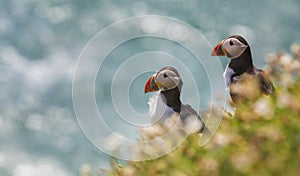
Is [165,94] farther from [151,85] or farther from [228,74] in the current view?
[228,74]

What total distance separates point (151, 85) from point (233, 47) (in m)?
1.60

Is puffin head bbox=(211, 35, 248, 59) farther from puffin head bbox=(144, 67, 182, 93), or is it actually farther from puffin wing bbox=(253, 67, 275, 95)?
puffin head bbox=(144, 67, 182, 93)

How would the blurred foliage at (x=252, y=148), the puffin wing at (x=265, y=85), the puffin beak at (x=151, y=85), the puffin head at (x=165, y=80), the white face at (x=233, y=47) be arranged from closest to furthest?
the blurred foliage at (x=252, y=148)
the puffin wing at (x=265, y=85)
the puffin head at (x=165, y=80)
the puffin beak at (x=151, y=85)
the white face at (x=233, y=47)

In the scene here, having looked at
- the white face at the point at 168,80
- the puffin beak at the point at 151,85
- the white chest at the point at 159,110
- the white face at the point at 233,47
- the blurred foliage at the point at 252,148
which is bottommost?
the blurred foliage at the point at 252,148

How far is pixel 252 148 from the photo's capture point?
3469mm

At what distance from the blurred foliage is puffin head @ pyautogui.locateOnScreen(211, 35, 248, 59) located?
3420mm

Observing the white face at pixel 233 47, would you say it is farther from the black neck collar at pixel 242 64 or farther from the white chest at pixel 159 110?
the white chest at pixel 159 110

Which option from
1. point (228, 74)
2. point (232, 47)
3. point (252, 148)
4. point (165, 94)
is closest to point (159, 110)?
point (165, 94)

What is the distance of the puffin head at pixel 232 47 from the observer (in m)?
8.29

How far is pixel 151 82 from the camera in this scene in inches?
321

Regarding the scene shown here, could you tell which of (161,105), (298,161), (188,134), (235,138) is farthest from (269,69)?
(161,105)

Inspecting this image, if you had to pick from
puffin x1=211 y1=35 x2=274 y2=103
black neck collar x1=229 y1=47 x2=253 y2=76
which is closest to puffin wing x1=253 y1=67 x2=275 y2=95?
puffin x1=211 y1=35 x2=274 y2=103

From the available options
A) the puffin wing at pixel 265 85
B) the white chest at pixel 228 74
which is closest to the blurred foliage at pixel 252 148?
the puffin wing at pixel 265 85

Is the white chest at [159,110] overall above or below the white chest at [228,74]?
below
